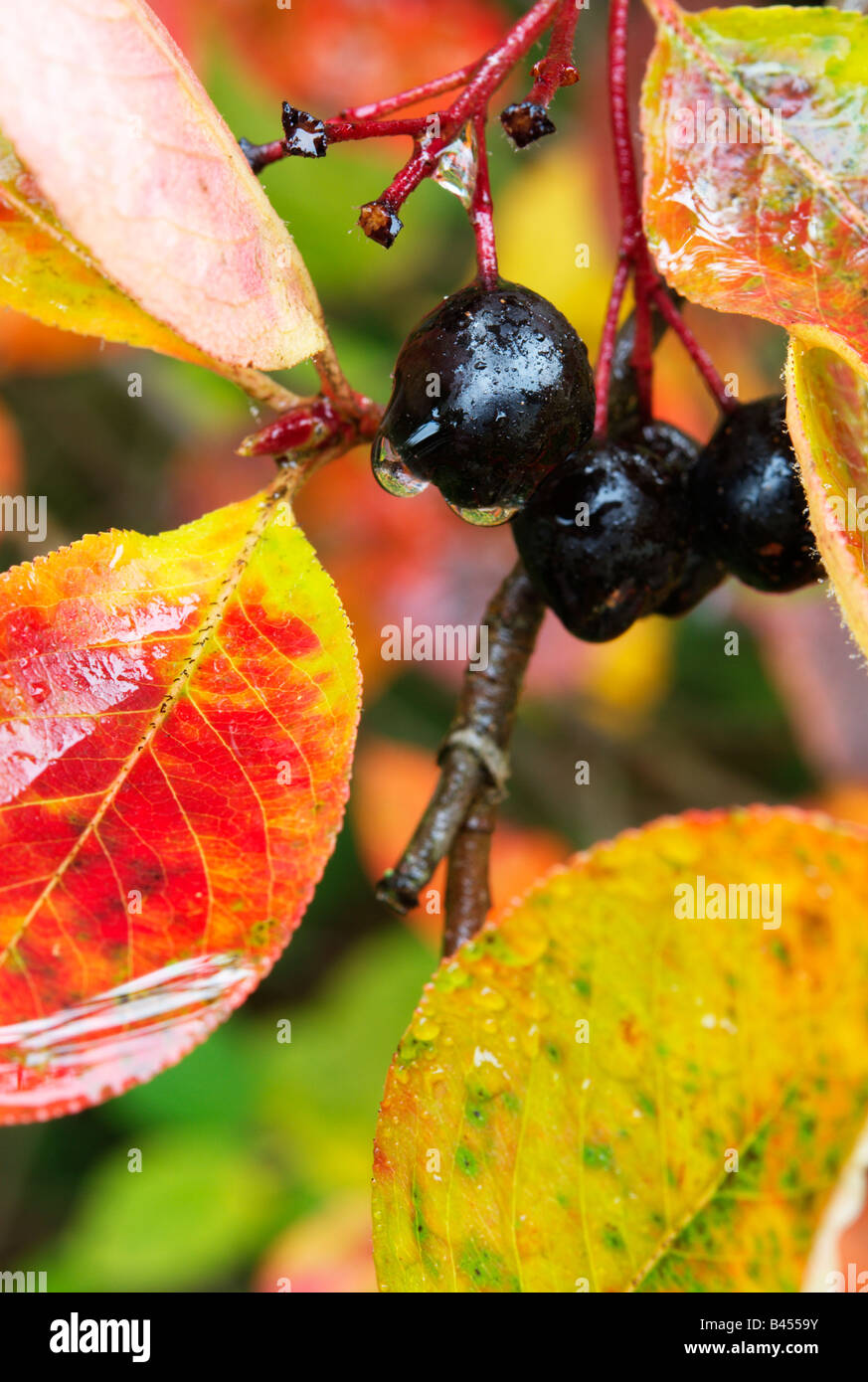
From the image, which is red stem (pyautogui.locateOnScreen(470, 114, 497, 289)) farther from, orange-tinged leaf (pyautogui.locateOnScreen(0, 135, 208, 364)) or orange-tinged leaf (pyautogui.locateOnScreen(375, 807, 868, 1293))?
orange-tinged leaf (pyautogui.locateOnScreen(375, 807, 868, 1293))

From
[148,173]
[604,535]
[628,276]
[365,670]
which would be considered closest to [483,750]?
[604,535]

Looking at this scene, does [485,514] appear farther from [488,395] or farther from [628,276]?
[628,276]

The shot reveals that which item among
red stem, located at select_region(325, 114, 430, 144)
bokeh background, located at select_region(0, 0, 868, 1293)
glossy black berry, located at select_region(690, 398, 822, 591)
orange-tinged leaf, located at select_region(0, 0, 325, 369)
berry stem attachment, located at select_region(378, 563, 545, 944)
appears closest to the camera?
orange-tinged leaf, located at select_region(0, 0, 325, 369)

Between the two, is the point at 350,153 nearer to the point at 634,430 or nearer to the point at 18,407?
the point at 18,407

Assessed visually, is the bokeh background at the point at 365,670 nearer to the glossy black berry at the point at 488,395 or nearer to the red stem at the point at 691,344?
the red stem at the point at 691,344

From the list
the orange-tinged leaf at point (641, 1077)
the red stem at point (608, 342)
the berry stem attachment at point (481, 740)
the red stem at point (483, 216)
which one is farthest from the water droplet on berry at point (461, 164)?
the orange-tinged leaf at point (641, 1077)

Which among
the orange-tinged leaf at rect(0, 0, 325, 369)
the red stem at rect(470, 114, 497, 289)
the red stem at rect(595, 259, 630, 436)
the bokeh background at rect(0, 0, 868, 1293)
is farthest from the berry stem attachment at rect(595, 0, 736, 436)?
the bokeh background at rect(0, 0, 868, 1293)
